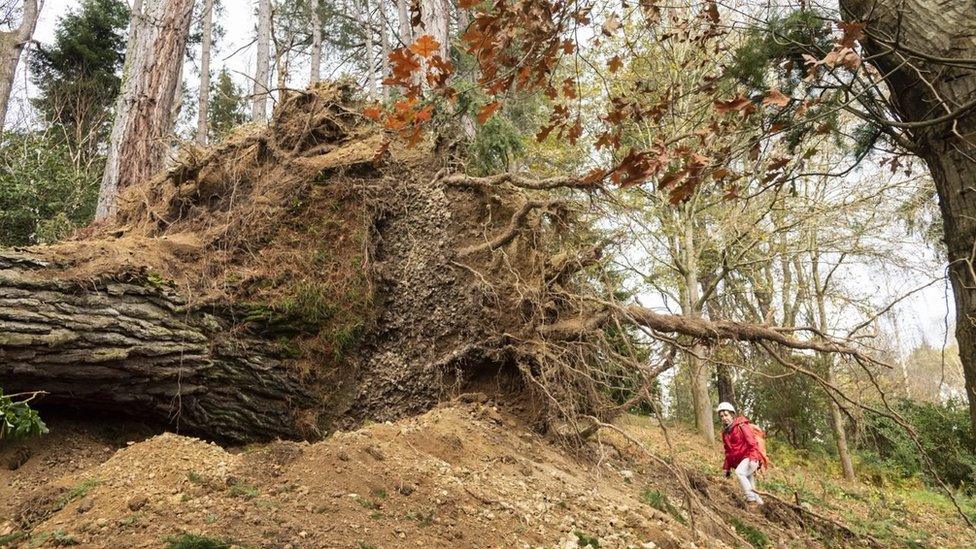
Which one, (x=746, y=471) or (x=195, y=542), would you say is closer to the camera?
(x=195, y=542)

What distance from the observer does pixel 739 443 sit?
6.39 meters

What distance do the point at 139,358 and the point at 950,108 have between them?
5166 millimetres

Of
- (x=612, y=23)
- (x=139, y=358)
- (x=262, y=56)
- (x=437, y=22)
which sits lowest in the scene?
(x=139, y=358)

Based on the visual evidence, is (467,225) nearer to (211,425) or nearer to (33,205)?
(211,425)

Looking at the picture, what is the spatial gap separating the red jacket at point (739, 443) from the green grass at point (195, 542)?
18.1ft

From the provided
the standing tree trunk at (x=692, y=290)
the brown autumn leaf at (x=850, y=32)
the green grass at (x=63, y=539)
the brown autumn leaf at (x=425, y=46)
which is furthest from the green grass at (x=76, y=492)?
the standing tree trunk at (x=692, y=290)

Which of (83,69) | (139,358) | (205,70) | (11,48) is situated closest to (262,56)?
(205,70)

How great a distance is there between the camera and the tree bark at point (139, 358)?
3877mm

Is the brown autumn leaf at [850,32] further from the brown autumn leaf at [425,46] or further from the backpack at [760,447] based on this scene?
the backpack at [760,447]

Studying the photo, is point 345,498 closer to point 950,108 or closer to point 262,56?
point 950,108

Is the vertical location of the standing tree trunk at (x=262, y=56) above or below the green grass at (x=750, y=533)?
above

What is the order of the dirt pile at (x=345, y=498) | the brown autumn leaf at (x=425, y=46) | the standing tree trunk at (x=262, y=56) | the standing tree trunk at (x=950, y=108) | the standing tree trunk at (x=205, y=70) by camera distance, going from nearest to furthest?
the brown autumn leaf at (x=425, y=46) → the standing tree trunk at (x=950, y=108) → the dirt pile at (x=345, y=498) → the standing tree trunk at (x=262, y=56) → the standing tree trunk at (x=205, y=70)

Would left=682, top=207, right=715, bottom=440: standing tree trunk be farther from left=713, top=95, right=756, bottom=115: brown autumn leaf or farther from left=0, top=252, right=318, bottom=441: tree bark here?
left=713, top=95, right=756, bottom=115: brown autumn leaf

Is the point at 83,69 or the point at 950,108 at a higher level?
the point at 83,69
